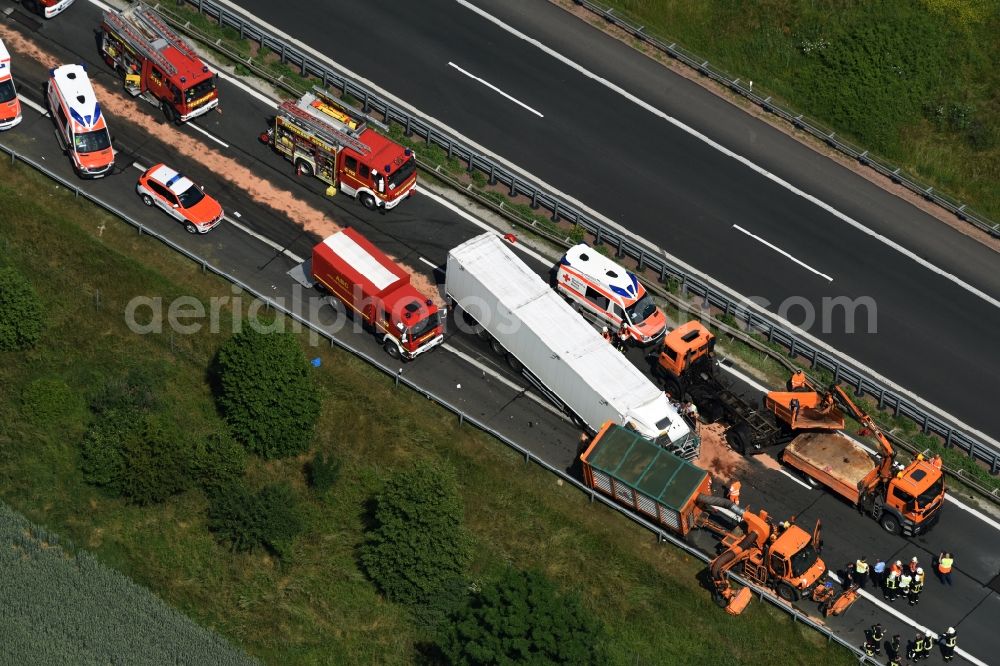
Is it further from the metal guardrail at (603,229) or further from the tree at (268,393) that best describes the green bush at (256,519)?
the metal guardrail at (603,229)

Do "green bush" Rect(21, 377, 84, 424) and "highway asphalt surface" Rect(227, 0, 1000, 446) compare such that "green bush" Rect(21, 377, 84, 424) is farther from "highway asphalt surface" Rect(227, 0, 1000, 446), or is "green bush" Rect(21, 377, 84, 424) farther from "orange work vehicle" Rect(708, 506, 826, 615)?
"orange work vehicle" Rect(708, 506, 826, 615)

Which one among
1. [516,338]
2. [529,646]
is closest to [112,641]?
[529,646]

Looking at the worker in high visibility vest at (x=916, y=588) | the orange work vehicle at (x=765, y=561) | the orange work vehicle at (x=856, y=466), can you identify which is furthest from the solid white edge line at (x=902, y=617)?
the orange work vehicle at (x=856, y=466)

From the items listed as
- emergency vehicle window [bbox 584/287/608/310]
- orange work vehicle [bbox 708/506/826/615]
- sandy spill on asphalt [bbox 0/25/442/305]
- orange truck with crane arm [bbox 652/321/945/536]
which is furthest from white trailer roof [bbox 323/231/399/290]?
orange work vehicle [bbox 708/506/826/615]

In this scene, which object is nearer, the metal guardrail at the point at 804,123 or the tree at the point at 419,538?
the tree at the point at 419,538

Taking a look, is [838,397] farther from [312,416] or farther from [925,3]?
[925,3]

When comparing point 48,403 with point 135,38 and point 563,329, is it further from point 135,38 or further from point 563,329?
point 563,329
